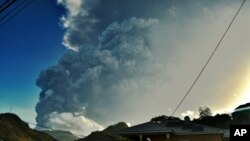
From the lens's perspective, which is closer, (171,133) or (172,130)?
(172,130)

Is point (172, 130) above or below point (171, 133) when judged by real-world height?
above

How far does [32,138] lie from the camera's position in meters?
192

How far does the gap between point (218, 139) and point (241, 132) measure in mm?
25057

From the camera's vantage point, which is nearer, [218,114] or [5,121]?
[218,114]

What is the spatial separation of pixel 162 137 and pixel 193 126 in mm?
3919

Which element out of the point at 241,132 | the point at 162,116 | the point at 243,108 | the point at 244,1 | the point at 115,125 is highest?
the point at 115,125

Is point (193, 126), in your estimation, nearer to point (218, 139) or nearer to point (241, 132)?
point (218, 139)

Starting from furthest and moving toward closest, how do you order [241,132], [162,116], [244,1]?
[162,116] → [244,1] → [241,132]

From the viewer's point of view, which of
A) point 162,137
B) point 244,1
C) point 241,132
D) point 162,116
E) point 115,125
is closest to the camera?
point 241,132

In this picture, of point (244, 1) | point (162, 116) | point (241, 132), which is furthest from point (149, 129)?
point (162, 116)

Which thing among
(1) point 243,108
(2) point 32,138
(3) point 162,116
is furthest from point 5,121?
(1) point 243,108

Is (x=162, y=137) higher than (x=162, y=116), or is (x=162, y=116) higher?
(x=162, y=116)

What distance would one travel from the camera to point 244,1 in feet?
52.7

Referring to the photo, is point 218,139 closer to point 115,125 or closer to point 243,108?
point 243,108
